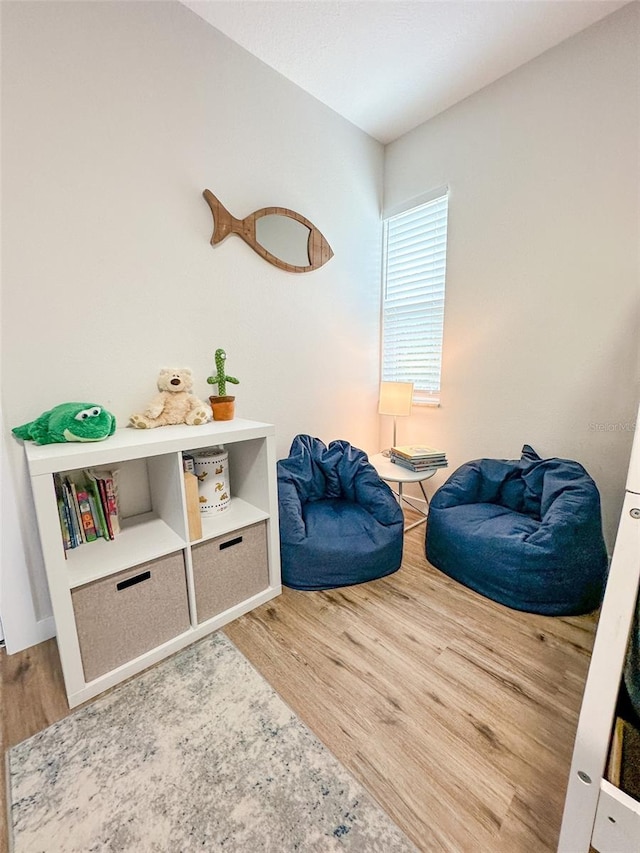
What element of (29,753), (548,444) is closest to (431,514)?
(548,444)

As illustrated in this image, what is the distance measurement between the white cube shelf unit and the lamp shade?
105cm

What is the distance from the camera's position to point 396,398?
2330mm

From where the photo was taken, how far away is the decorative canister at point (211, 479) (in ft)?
5.15

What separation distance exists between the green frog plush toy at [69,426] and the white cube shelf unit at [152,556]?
4 centimetres

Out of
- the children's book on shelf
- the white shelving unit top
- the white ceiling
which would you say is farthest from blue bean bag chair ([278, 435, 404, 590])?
the white ceiling

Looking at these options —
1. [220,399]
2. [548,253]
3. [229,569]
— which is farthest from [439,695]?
[548,253]

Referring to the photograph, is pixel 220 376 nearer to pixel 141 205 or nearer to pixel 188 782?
pixel 141 205

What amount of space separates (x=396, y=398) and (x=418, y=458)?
441 millimetres


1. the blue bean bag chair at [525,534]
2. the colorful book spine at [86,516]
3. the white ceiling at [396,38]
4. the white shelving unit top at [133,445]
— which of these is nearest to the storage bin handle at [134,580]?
the colorful book spine at [86,516]

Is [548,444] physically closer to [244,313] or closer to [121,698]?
[244,313]

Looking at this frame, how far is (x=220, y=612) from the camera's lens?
151 cm

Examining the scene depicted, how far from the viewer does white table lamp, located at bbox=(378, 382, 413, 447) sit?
2.30 m

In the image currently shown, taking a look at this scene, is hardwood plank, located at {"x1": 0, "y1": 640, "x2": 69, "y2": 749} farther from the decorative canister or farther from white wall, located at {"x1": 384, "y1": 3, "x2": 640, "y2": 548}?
white wall, located at {"x1": 384, "y1": 3, "x2": 640, "y2": 548}

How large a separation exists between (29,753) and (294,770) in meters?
0.77
